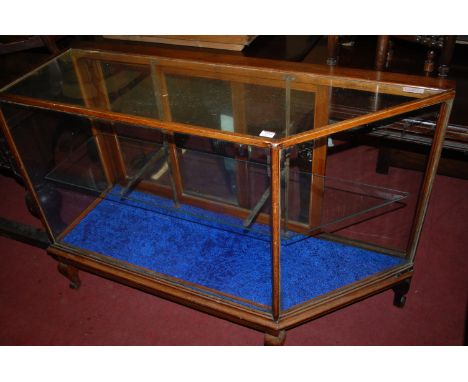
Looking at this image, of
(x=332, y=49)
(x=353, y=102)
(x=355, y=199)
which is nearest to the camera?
(x=353, y=102)

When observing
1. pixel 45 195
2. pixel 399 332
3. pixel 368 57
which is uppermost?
pixel 368 57

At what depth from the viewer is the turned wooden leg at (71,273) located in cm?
251

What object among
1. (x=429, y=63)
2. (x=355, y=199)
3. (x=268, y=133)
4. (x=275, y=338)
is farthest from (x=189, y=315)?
(x=429, y=63)

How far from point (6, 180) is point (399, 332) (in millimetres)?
2797

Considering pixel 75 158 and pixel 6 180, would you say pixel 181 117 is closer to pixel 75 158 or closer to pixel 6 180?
pixel 75 158

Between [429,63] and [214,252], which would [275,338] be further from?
[429,63]

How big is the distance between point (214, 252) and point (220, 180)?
0.38 m

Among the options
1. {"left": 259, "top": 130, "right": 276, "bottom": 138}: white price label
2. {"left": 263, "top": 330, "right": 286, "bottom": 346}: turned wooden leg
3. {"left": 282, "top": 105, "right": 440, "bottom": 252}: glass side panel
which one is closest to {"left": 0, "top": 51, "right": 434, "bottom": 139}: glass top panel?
{"left": 259, "top": 130, "right": 276, "bottom": 138}: white price label

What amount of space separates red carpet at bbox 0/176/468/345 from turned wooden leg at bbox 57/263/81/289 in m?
0.04

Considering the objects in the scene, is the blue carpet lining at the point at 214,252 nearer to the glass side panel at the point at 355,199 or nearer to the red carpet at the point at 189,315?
the glass side panel at the point at 355,199

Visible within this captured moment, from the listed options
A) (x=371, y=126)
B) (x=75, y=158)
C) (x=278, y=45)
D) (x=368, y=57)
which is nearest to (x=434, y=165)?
(x=371, y=126)

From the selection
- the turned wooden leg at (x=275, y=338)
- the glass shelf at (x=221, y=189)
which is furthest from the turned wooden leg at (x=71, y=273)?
the turned wooden leg at (x=275, y=338)

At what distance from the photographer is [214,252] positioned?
8.05 feet

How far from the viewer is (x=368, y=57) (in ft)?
8.10
